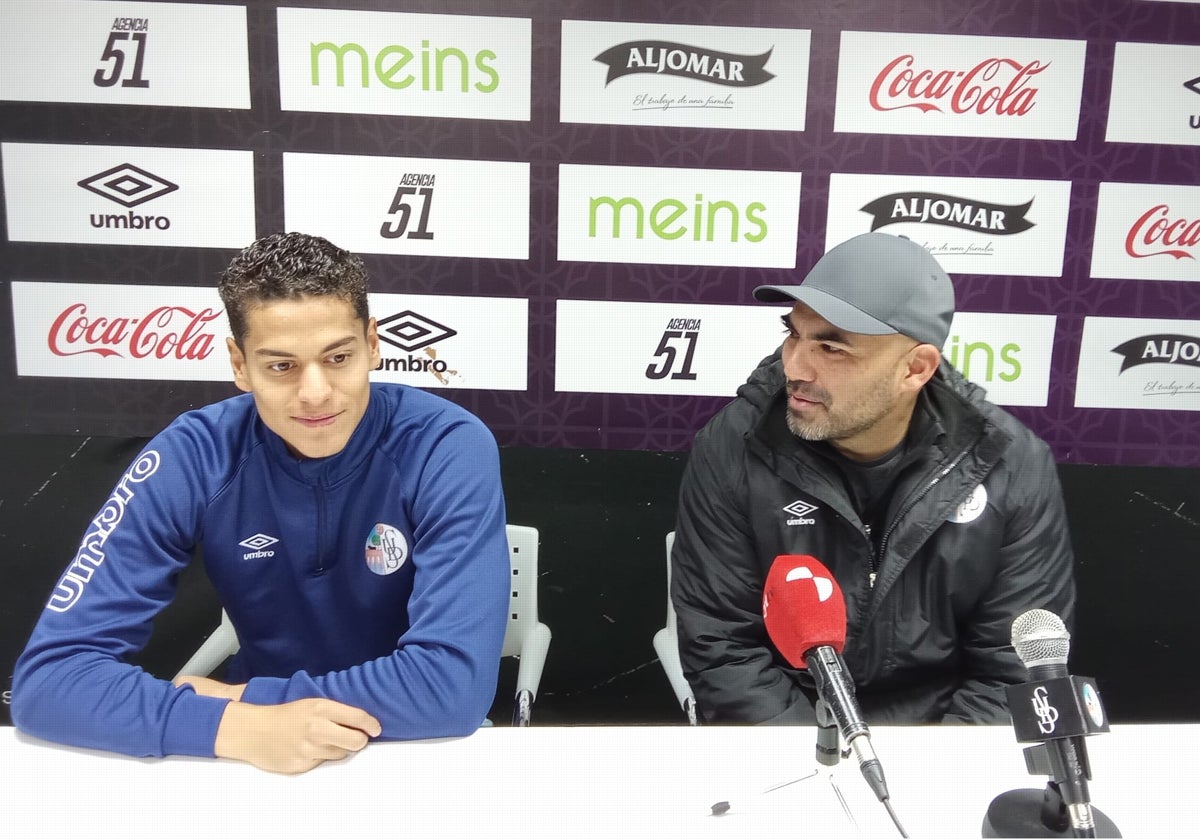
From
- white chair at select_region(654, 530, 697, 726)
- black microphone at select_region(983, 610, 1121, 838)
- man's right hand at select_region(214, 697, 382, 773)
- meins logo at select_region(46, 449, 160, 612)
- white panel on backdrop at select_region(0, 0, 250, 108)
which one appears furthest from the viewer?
white panel on backdrop at select_region(0, 0, 250, 108)

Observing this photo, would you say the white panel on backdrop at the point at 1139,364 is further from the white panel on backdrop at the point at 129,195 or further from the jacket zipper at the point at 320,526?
the white panel on backdrop at the point at 129,195

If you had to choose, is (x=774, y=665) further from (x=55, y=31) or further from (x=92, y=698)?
(x=55, y=31)

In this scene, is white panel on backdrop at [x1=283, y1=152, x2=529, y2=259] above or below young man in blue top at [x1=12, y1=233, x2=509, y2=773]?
above

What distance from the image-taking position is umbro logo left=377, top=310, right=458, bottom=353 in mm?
2092

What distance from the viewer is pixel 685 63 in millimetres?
1972

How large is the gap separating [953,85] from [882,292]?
3.13 feet

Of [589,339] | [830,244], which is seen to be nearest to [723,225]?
[830,244]

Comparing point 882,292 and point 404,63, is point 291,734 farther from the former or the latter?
point 404,63

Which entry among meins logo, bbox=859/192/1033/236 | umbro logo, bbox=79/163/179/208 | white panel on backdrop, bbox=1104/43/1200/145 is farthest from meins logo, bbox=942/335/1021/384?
umbro logo, bbox=79/163/179/208

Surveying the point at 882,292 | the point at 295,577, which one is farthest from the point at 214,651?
the point at 882,292

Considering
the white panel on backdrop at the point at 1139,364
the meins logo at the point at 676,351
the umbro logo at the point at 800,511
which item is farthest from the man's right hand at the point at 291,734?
the white panel on backdrop at the point at 1139,364

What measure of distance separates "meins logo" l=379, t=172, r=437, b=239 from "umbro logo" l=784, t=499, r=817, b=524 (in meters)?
1.10

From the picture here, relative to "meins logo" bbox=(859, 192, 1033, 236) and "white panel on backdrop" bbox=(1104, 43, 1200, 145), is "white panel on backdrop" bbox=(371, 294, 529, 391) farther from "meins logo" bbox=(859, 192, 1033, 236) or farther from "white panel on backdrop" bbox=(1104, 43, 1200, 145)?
"white panel on backdrop" bbox=(1104, 43, 1200, 145)

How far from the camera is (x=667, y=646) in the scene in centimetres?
181
